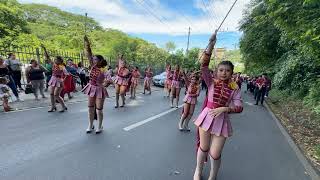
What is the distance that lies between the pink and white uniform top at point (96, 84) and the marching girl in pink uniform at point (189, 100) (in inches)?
93.5

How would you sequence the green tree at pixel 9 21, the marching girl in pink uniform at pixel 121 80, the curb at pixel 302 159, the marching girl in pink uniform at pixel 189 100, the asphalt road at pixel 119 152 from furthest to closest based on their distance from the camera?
the green tree at pixel 9 21 → the marching girl in pink uniform at pixel 121 80 → the marching girl in pink uniform at pixel 189 100 → the curb at pixel 302 159 → the asphalt road at pixel 119 152

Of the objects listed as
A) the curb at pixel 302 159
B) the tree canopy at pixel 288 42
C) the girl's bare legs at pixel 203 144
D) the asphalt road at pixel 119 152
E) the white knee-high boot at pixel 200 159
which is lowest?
the curb at pixel 302 159

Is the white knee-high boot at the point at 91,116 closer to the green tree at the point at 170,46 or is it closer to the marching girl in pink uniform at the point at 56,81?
the marching girl in pink uniform at the point at 56,81

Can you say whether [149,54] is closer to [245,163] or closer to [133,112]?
[133,112]

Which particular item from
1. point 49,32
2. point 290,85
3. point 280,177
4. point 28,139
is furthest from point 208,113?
point 49,32

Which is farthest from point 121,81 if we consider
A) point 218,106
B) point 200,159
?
point 218,106

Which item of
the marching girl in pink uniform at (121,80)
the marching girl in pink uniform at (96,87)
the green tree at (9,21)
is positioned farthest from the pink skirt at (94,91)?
the green tree at (9,21)

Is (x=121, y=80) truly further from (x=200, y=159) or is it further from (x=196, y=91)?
(x=200, y=159)

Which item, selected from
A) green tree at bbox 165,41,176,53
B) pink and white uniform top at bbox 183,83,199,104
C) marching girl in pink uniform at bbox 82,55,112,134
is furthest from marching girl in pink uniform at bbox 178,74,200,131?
green tree at bbox 165,41,176,53

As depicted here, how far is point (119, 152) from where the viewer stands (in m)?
5.96

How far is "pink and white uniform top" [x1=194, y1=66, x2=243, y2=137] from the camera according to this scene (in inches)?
168

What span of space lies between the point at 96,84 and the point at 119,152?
6.24 feet

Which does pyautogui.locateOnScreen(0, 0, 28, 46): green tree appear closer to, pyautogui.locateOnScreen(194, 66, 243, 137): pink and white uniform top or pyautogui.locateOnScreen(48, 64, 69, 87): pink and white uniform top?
pyautogui.locateOnScreen(48, 64, 69, 87): pink and white uniform top

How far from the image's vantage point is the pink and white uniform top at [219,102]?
4266mm
